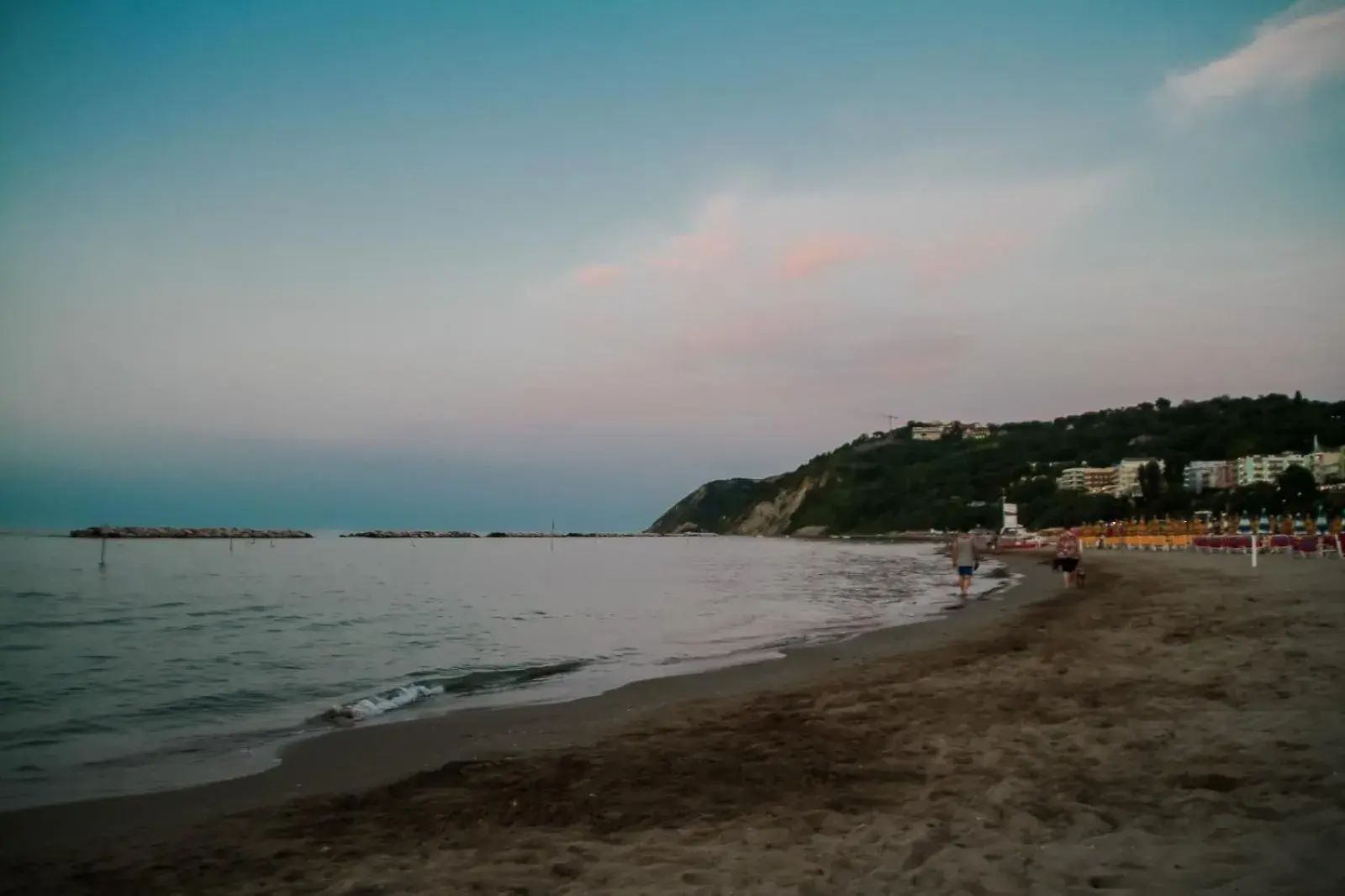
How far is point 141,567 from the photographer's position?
181ft

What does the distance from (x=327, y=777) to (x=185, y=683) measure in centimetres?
696

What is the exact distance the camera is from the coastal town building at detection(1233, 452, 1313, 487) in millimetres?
97875

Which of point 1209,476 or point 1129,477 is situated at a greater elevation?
point 1129,477

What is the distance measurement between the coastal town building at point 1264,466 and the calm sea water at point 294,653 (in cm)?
8497

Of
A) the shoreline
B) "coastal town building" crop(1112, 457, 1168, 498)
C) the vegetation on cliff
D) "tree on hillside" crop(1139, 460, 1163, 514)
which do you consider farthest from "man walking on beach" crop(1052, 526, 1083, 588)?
"coastal town building" crop(1112, 457, 1168, 498)

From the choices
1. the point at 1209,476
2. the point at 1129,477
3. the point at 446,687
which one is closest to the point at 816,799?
the point at 446,687

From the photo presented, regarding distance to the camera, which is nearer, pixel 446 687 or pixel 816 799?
pixel 816 799

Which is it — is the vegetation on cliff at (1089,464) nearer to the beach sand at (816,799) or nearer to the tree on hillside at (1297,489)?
the tree on hillside at (1297,489)

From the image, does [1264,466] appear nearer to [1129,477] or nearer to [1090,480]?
[1129,477]

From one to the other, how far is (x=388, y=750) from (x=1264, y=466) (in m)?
118

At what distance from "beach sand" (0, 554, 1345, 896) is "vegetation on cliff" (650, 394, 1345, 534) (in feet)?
263

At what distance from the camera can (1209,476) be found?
375ft

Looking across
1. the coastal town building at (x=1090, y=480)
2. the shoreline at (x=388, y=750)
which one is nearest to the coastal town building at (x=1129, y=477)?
the coastal town building at (x=1090, y=480)

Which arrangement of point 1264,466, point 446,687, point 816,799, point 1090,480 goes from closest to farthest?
point 816,799
point 446,687
point 1264,466
point 1090,480
